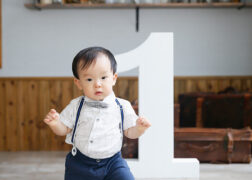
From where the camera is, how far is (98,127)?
1460 millimetres

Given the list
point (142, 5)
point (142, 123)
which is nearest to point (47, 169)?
point (142, 123)

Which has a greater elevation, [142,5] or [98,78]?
[142,5]

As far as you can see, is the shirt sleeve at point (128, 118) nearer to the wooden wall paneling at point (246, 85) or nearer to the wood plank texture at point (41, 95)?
the wood plank texture at point (41, 95)

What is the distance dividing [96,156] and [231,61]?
7.15 ft

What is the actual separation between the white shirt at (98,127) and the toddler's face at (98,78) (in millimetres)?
76

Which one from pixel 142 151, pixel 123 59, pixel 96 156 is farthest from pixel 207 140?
pixel 96 156

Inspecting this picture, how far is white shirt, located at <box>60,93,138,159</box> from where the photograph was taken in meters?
1.45

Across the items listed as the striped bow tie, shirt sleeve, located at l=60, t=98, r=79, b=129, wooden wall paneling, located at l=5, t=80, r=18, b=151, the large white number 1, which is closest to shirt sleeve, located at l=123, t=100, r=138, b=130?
the striped bow tie

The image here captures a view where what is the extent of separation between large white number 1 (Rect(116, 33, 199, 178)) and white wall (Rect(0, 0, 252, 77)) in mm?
1018

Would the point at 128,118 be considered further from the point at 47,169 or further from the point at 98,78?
the point at 47,169

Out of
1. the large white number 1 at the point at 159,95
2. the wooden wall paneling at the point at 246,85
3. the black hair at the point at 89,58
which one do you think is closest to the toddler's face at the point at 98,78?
the black hair at the point at 89,58

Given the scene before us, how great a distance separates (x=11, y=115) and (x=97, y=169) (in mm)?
2049

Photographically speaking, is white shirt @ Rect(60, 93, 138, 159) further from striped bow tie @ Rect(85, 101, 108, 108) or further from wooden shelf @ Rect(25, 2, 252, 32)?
wooden shelf @ Rect(25, 2, 252, 32)

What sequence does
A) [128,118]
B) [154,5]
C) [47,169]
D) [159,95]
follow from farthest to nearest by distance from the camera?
[154,5] < [47,169] < [159,95] < [128,118]
